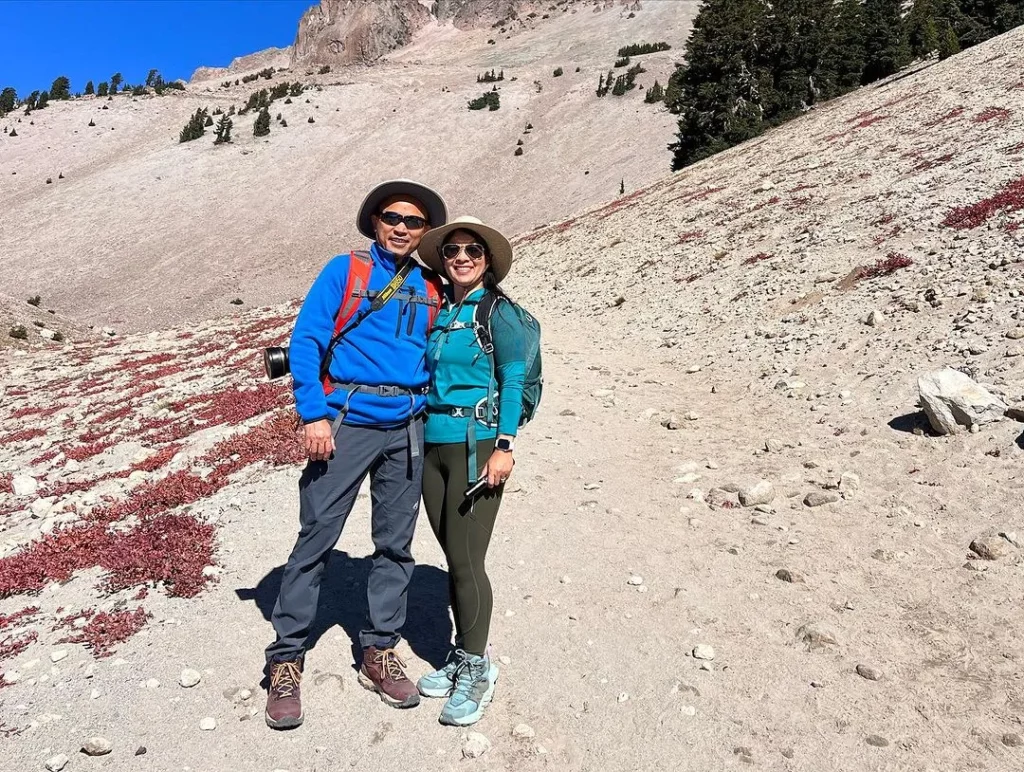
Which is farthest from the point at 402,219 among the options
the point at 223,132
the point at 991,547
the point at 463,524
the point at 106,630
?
the point at 223,132

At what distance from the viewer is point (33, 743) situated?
155 inches

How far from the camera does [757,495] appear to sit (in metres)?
6.98

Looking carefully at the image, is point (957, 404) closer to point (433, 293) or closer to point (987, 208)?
point (433, 293)

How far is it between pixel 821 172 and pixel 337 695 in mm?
22957

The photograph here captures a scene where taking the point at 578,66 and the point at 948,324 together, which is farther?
the point at 578,66

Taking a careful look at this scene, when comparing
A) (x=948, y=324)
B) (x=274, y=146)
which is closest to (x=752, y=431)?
(x=948, y=324)

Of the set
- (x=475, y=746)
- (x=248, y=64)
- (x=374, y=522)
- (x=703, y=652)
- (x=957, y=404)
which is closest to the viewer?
(x=475, y=746)

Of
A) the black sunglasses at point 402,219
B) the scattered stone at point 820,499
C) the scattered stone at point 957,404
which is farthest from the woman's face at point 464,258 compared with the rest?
the scattered stone at point 957,404

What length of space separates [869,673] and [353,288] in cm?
418

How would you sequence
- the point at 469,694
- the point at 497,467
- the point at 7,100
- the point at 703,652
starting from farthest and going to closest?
the point at 7,100 → the point at 703,652 → the point at 469,694 → the point at 497,467

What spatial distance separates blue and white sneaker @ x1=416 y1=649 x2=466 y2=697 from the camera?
4312mm

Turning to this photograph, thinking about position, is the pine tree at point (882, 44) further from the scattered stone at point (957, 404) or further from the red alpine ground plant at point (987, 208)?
the scattered stone at point (957, 404)

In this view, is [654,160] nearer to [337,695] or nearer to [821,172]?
[821,172]

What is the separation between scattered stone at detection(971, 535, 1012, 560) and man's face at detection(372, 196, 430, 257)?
5237 millimetres
